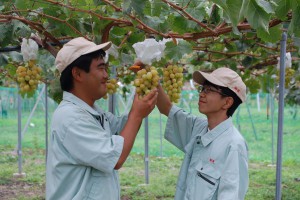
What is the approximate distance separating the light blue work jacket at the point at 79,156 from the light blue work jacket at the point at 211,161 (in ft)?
1.44

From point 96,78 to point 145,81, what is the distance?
23cm

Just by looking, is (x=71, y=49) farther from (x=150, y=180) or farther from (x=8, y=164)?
(x=8, y=164)

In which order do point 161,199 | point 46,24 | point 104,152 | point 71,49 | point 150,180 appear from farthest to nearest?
point 150,180, point 161,199, point 46,24, point 71,49, point 104,152

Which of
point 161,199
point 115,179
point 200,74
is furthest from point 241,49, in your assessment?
Answer: point 161,199

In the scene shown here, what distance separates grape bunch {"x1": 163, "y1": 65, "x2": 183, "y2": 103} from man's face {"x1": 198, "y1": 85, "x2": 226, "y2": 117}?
16cm

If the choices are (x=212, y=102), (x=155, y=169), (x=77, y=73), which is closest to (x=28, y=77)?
(x=77, y=73)

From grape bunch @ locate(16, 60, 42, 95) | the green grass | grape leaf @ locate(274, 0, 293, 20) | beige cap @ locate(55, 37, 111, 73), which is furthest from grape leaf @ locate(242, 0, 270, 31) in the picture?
the green grass

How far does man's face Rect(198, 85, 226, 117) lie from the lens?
2316 mm

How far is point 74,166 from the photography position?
1.92m

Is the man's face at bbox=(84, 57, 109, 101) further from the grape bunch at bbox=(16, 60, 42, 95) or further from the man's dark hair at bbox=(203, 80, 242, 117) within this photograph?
the man's dark hair at bbox=(203, 80, 242, 117)

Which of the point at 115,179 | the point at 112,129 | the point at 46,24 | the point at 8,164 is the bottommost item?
the point at 8,164

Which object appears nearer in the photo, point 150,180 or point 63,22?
point 63,22

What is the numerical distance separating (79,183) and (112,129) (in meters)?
0.47

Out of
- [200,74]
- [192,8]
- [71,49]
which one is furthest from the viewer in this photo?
[200,74]
